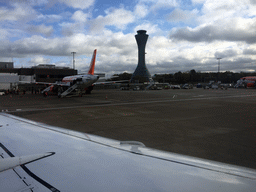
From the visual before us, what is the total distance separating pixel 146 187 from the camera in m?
1.53

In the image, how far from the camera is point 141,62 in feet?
485

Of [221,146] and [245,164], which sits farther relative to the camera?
[221,146]

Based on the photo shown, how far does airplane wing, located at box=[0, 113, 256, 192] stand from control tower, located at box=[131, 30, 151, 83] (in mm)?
140704

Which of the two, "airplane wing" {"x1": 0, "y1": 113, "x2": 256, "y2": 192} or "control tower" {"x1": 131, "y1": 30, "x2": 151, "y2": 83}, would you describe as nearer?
"airplane wing" {"x1": 0, "y1": 113, "x2": 256, "y2": 192}

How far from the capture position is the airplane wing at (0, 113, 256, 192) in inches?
61.4

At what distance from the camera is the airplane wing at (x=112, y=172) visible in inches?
61.4

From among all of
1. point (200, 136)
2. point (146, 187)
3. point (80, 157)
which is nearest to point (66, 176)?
point (80, 157)

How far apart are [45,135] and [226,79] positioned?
14184 centimetres

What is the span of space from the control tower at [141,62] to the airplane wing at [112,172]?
141m

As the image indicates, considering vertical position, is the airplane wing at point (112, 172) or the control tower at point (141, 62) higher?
the control tower at point (141, 62)

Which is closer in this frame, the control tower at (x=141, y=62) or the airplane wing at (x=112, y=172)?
the airplane wing at (x=112, y=172)

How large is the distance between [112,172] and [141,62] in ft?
488

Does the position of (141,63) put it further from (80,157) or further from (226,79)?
(80,157)

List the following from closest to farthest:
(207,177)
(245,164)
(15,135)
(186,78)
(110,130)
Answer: (207,177), (15,135), (245,164), (110,130), (186,78)
